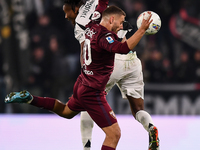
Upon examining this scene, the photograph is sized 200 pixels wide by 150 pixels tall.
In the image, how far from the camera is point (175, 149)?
4469 mm

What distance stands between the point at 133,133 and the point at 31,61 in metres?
3.00

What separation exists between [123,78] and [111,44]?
3.91 ft

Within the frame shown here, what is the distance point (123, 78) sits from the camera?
4.27 m

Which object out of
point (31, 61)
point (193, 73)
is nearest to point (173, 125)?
point (193, 73)

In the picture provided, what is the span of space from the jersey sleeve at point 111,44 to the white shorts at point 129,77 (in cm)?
100

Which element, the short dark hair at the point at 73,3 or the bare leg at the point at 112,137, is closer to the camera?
the bare leg at the point at 112,137

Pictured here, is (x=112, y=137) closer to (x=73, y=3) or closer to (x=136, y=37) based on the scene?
(x=136, y=37)

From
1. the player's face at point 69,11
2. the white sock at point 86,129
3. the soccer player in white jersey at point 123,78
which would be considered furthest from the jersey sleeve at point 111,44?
the white sock at point 86,129

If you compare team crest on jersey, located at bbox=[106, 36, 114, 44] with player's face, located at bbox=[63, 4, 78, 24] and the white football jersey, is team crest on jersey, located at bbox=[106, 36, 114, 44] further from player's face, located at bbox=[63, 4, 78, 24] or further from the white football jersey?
player's face, located at bbox=[63, 4, 78, 24]

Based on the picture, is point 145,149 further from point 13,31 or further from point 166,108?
point 13,31

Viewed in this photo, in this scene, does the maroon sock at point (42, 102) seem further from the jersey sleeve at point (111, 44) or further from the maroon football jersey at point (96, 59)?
the jersey sleeve at point (111, 44)

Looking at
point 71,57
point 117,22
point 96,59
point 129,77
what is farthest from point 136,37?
point 71,57

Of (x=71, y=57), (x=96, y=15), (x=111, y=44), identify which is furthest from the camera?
(x=71, y=57)

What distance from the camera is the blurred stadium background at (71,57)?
7566mm
